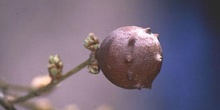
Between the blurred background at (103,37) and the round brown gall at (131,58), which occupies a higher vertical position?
the round brown gall at (131,58)

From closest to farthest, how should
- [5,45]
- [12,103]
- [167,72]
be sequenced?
[12,103] < [5,45] < [167,72]

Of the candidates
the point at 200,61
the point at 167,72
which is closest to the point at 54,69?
the point at 167,72

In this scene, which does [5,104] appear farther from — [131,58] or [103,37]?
[103,37]

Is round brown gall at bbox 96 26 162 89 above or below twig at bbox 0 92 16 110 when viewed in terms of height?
above

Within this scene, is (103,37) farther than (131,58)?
Yes

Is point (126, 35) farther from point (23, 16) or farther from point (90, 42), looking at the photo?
point (23, 16)

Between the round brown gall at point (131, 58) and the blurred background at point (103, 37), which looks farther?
the blurred background at point (103, 37)

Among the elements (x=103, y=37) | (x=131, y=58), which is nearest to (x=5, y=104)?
(x=131, y=58)

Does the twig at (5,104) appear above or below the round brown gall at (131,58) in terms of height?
below
